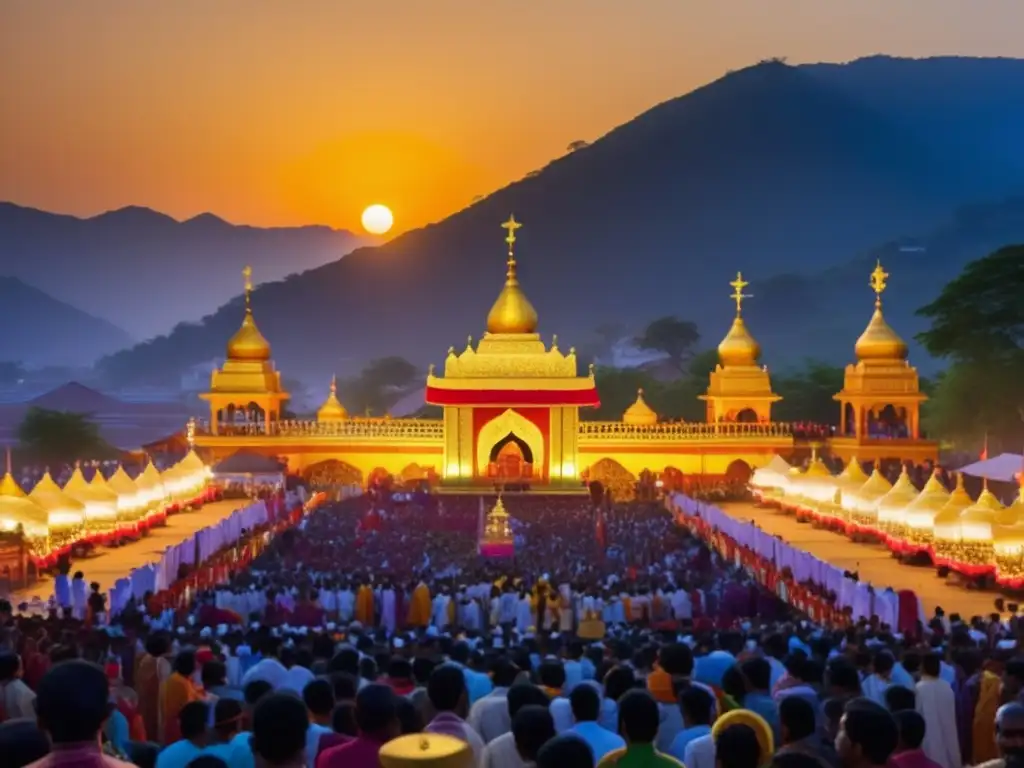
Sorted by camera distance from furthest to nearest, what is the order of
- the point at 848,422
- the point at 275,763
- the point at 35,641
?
the point at 848,422
the point at 35,641
the point at 275,763

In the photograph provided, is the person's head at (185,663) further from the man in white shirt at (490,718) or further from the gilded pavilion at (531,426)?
the gilded pavilion at (531,426)

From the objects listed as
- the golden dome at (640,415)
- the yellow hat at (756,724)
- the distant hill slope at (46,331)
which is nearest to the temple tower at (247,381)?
the golden dome at (640,415)

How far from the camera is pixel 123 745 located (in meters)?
9.53

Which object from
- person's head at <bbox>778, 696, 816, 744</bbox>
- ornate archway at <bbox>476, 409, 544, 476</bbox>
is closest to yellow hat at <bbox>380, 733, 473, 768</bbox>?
person's head at <bbox>778, 696, 816, 744</bbox>

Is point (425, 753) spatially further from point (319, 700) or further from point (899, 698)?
point (899, 698)

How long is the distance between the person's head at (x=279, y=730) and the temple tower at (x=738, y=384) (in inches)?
1729

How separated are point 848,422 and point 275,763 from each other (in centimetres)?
5058

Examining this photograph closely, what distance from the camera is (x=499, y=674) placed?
11.2m

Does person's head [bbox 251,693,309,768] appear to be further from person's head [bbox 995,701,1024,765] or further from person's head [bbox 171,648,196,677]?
person's head [bbox 171,648,196,677]

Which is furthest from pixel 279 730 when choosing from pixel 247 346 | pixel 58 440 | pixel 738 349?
pixel 58 440

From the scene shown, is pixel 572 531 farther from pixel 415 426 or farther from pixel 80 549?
pixel 415 426

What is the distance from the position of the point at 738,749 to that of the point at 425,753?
1448mm

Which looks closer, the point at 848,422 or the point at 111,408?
the point at 848,422

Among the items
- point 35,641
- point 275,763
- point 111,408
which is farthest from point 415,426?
point 111,408
